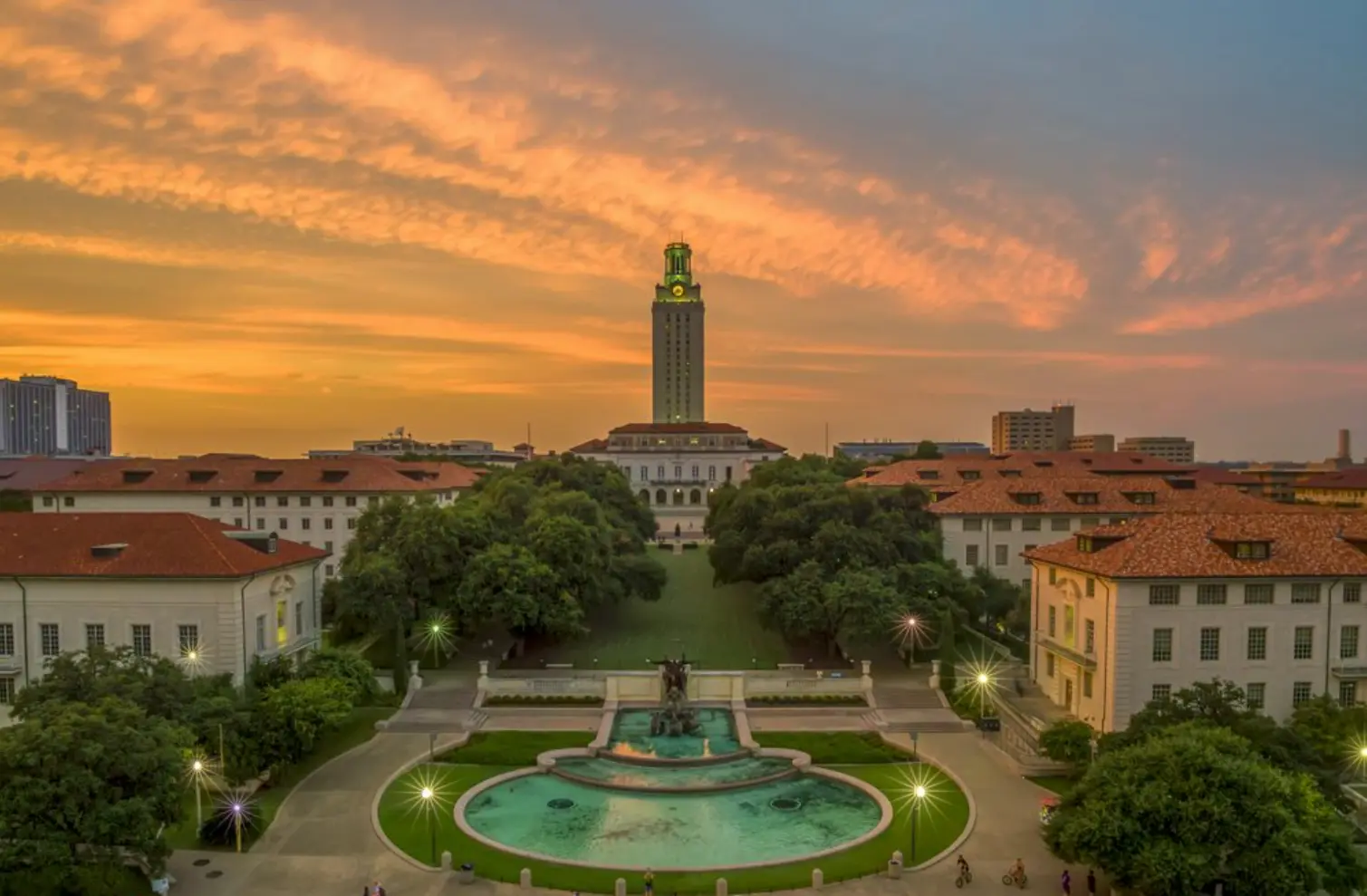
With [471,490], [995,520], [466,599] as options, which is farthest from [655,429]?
[466,599]

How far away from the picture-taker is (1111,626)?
36.6 metres

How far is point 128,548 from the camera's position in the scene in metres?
38.5

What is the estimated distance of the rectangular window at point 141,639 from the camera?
3750 centimetres

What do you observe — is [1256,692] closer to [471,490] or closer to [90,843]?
[90,843]

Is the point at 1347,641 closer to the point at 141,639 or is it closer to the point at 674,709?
the point at 674,709

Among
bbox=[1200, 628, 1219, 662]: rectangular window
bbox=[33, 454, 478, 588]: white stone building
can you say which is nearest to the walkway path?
bbox=[1200, 628, 1219, 662]: rectangular window

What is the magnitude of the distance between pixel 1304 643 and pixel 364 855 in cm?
3637

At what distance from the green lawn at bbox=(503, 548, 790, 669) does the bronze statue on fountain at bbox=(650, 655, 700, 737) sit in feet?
27.1

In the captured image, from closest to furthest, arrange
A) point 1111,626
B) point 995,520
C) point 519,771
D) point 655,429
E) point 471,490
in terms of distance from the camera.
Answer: point 519,771
point 1111,626
point 995,520
point 471,490
point 655,429

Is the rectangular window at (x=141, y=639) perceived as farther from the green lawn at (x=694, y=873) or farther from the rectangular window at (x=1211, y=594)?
the rectangular window at (x=1211, y=594)

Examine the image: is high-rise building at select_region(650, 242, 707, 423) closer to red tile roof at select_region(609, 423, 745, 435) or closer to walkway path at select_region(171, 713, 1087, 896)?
red tile roof at select_region(609, 423, 745, 435)

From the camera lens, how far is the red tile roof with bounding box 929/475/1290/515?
201 feet

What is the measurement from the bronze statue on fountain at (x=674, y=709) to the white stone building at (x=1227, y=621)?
55.3ft

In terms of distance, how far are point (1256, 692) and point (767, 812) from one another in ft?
69.9
